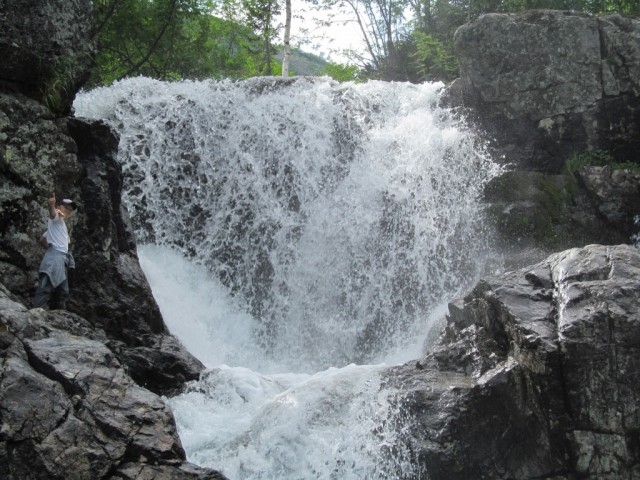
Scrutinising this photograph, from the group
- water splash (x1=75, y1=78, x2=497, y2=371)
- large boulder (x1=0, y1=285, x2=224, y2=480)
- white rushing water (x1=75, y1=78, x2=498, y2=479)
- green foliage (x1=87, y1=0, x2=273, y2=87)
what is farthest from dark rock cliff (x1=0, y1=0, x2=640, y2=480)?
green foliage (x1=87, y1=0, x2=273, y2=87)

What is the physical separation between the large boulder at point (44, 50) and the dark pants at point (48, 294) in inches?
127

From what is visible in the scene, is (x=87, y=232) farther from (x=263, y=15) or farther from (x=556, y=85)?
(x=263, y=15)

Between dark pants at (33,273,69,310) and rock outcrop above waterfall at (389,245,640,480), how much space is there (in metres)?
5.00

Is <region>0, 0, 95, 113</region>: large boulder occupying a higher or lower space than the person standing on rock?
higher

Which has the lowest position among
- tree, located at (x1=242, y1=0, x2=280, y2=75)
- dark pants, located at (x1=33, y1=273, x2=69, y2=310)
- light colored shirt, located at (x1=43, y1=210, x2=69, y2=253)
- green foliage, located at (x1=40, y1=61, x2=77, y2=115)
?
dark pants, located at (x1=33, y1=273, x2=69, y2=310)

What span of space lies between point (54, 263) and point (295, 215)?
644 cm

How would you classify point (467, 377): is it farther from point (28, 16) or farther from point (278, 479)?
point (28, 16)

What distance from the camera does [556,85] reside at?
16.0 meters

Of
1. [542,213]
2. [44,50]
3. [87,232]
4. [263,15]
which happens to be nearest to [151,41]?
[263,15]

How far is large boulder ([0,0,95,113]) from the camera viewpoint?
1070cm

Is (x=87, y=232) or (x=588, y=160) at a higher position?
(x=588, y=160)

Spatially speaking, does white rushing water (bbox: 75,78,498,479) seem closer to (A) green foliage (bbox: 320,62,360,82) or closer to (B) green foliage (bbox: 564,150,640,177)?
(B) green foliage (bbox: 564,150,640,177)

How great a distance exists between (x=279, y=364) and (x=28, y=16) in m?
7.56

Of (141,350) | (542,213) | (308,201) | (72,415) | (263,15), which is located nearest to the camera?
(72,415)
